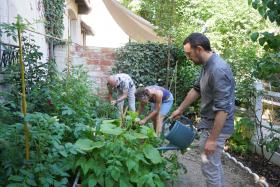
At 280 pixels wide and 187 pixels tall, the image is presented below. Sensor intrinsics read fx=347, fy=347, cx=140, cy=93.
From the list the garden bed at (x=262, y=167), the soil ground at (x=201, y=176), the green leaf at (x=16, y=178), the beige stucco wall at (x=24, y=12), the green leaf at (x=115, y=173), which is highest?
the beige stucco wall at (x=24, y=12)

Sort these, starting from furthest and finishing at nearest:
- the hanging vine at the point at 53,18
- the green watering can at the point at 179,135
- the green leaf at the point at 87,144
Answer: the hanging vine at the point at 53,18 < the green watering can at the point at 179,135 < the green leaf at the point at 87,144

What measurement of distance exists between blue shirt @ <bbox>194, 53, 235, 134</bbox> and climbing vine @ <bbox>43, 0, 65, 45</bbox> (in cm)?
523

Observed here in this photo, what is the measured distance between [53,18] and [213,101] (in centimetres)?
600

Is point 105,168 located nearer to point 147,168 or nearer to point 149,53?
point 147,168

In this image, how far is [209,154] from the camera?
3365 millimetres

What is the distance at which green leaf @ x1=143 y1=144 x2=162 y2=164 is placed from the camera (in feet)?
12.3

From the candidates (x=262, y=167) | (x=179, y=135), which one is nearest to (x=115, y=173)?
(x=179, y=135)

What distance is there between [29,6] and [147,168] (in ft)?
13.0

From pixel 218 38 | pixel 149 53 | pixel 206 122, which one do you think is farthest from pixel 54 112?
pixel 218 38

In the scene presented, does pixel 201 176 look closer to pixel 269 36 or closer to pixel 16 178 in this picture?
pixel 269 36

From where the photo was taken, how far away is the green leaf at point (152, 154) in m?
3.75

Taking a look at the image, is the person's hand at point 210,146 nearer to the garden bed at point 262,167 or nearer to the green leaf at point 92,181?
the green leaf at point 92,181

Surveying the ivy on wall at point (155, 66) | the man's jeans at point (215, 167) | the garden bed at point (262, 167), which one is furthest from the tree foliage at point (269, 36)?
the ivy on wall at point (155, 66)

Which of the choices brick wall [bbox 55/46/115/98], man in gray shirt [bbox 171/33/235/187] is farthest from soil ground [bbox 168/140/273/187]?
brick wall [bbox 55/46/115/98]
